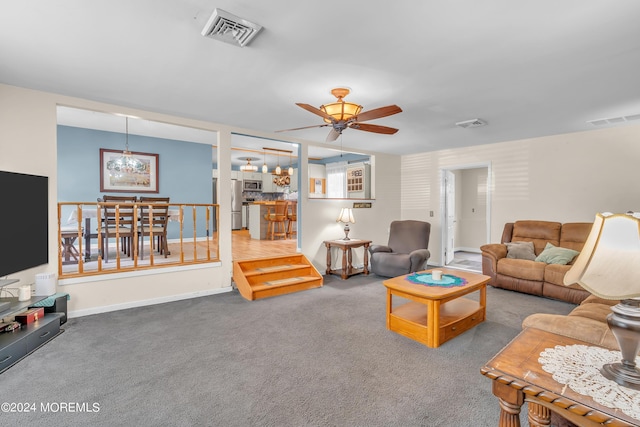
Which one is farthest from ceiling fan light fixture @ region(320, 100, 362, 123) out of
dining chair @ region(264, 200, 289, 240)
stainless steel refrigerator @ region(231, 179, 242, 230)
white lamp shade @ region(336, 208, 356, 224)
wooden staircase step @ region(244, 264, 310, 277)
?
stainless steel refrigerator @ region(231, 179, 242, 230)

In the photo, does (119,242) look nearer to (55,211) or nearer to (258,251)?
(55,211)

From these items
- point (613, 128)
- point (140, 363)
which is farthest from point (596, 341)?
point (613, 128)

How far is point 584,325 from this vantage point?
2041 millimetres

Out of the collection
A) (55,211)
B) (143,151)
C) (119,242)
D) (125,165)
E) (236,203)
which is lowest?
(119,242)

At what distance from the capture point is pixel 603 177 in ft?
14.7

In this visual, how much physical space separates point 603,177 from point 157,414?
597cm

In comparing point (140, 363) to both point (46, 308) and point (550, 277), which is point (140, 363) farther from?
point (550, 277)

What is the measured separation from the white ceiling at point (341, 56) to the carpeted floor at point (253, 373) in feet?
7.84

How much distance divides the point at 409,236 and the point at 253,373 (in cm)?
411

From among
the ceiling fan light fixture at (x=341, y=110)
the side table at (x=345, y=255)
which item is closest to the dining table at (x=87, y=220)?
the side table at (x=345, y=255)

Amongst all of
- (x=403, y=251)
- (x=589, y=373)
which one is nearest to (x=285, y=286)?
(x=403, y=251)

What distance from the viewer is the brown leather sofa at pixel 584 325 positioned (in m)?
1.85

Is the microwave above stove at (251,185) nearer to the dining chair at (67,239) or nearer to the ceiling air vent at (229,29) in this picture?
the dining chair at (67,239)

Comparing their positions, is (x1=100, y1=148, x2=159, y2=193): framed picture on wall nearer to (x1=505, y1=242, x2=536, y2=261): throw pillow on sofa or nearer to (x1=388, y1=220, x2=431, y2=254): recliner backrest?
(x1=388, y1=220, x2=431, y2=254): recliner backrest
